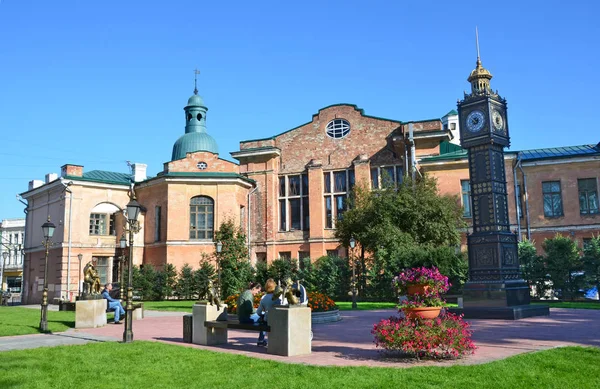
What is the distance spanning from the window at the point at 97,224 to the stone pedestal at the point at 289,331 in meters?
33.5

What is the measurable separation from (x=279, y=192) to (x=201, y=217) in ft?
22.3

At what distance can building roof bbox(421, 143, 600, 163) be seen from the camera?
3472cm

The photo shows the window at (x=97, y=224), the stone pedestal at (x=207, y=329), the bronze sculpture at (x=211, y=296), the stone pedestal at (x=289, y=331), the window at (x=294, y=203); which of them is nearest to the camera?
the stone pedestal at (x=289, y=331)

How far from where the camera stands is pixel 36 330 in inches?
635

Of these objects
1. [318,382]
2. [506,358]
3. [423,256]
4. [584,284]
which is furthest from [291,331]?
[584,284]

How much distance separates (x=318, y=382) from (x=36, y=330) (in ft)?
40.4

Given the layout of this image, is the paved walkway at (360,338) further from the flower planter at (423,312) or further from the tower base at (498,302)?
the flower planter at (423,312)

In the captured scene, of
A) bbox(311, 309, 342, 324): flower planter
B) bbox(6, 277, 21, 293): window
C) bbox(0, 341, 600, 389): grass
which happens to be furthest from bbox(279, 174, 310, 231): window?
bbox(6, 277, 21, 293): window

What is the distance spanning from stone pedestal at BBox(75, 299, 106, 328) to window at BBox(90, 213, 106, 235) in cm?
2418

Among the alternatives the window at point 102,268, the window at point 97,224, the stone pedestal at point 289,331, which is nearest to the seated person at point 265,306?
the stone pedestal at point 289,331

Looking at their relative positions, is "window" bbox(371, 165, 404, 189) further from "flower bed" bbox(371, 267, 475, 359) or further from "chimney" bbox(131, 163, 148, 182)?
"flower bed" bbox(371, 267, 475, 359)

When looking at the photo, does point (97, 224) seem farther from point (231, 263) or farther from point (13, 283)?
point (13, 283)

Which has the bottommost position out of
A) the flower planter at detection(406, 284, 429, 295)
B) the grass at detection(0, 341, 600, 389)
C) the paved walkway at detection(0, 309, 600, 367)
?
the paved walkway at detection(0, 309, 600, 367)

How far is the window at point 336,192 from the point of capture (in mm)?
40344
